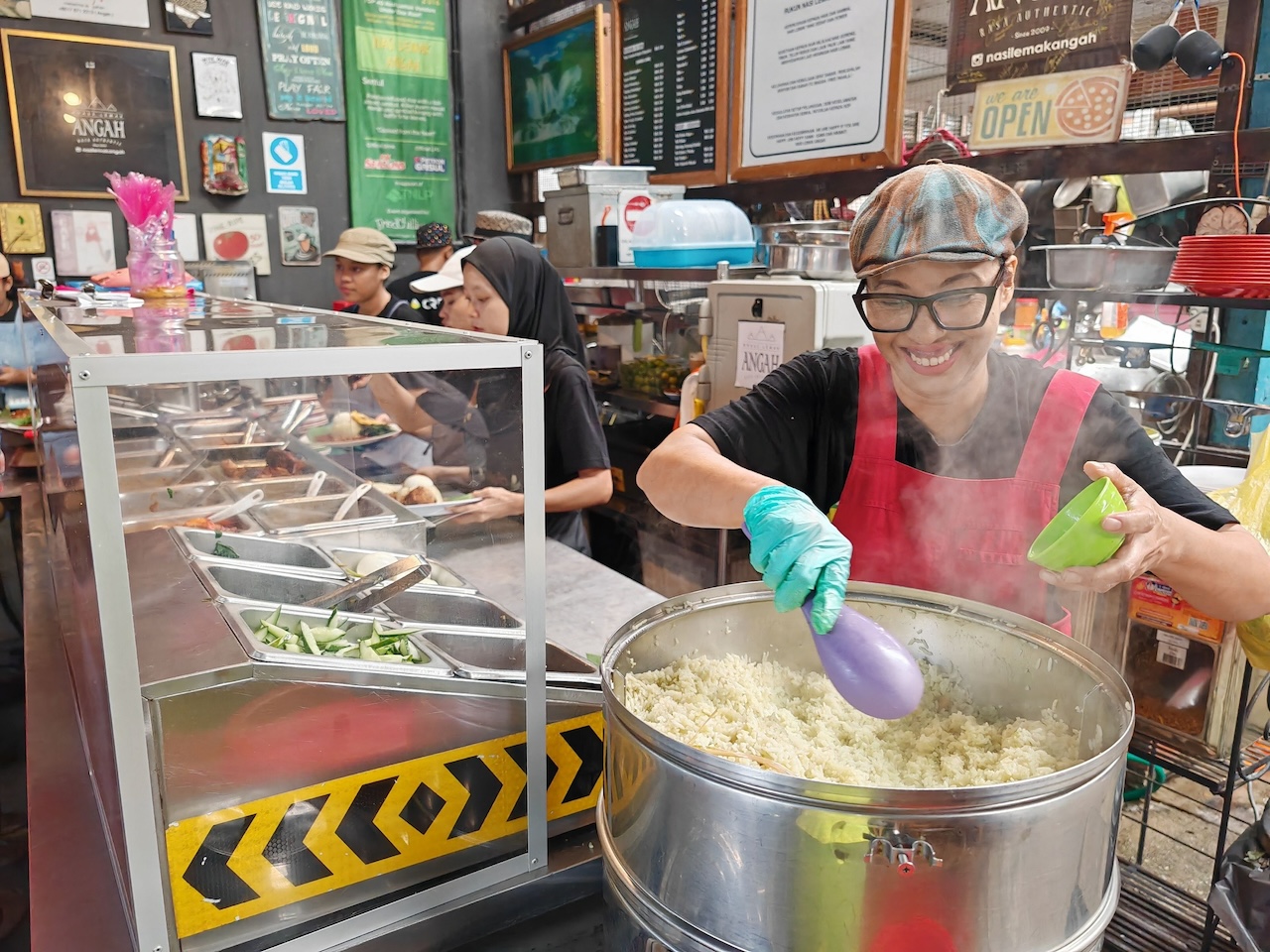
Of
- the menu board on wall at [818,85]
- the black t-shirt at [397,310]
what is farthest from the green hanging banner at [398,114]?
the menu board on wall at [818,85]

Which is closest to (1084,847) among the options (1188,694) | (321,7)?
(1188,694)

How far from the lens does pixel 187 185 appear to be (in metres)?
5.36

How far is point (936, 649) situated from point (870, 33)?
3.11 meters

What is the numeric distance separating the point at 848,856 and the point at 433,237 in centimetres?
550

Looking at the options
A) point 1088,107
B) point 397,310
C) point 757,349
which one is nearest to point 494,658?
point 757,349

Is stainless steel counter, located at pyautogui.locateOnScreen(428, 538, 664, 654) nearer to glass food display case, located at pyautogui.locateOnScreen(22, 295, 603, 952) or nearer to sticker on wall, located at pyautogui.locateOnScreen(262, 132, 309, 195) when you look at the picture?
glass food display case, located at pyautogui.locateOnScreen(22, 295, 603, 952)

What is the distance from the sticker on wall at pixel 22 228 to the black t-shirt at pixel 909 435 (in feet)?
16.4

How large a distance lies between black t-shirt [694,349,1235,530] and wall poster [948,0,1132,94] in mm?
1850

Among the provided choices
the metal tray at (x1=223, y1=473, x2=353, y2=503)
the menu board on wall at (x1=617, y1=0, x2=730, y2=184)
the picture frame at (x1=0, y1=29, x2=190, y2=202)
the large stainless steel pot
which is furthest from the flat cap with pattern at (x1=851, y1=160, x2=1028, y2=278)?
the picture frame at (x1=0, y1=29, x2=190, y2=202)

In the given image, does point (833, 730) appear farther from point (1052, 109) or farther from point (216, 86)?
point (216, 86)

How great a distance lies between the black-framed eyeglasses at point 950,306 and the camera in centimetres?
141

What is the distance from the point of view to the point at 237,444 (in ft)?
7.92

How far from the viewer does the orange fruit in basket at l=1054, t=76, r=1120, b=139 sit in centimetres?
290

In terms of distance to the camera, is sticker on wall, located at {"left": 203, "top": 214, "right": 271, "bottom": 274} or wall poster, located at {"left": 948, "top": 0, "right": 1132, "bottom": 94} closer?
wall poster, located at {"left": 948, "top": 0, "right": 1132, "bottom": 94}
